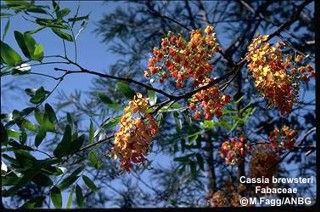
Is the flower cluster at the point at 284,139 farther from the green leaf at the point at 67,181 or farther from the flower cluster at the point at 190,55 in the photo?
the green leaf at the point at 67,181

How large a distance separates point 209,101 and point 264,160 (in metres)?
0.93

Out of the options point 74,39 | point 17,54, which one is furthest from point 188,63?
point 17,54

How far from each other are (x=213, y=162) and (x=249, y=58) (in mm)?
1806

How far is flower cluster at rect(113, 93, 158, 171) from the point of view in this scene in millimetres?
1336

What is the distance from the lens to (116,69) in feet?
12.2

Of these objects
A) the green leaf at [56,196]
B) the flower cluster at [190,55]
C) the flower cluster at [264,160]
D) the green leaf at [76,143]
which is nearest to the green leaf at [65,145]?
the green leaf at [76,143]

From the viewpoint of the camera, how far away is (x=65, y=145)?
1.20 meters

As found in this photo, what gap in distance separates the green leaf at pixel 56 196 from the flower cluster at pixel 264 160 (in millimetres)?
1325

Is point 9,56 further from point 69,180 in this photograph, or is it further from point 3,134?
point 69,180

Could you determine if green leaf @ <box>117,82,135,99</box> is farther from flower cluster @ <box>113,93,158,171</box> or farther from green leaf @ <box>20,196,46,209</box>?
green leaf @ <box>20,196,46,209</box>

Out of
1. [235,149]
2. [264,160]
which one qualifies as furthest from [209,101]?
[264,160]

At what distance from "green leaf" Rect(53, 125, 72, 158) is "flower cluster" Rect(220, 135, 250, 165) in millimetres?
1157

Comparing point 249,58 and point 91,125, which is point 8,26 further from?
point 249,58

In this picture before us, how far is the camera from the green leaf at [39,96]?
4.21 feet
